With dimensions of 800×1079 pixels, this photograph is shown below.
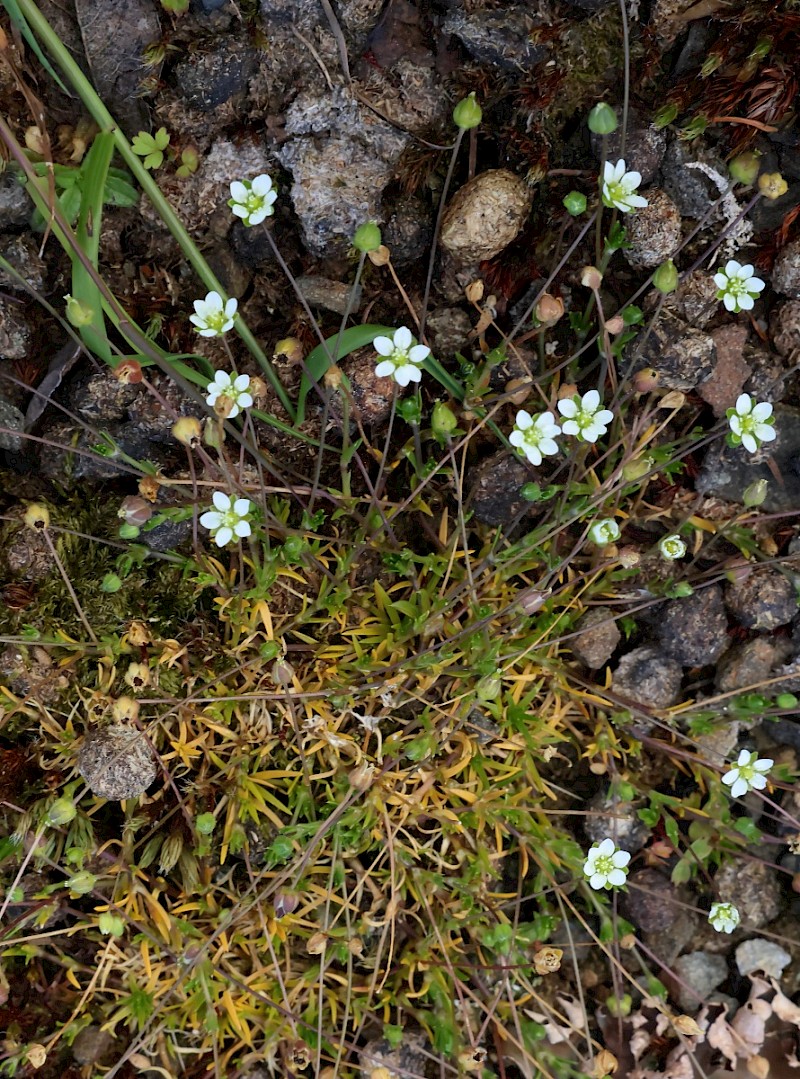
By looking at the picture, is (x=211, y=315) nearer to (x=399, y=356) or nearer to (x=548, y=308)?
(x=399, y=356)

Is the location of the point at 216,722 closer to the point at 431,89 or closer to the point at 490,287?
the point at 490,287

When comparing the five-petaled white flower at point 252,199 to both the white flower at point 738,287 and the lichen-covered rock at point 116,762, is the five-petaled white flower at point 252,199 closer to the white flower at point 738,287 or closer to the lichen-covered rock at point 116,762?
the white flower at point 738,287

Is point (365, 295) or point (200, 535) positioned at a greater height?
Result: point (365, 295)

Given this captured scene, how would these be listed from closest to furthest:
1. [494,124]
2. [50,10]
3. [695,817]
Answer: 1. [50,10]
2. [494,124]
3. [695,817]

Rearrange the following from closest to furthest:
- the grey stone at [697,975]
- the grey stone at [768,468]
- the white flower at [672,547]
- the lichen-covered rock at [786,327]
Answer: the white flower at [672,547]
the lichen-covered rock at [786,327]
the grey stone at [768,468]
the grey stone at [697,975]

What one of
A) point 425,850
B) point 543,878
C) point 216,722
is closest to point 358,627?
point 216,722

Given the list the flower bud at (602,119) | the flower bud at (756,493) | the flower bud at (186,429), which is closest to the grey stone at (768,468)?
the flower bud at (756,493)
